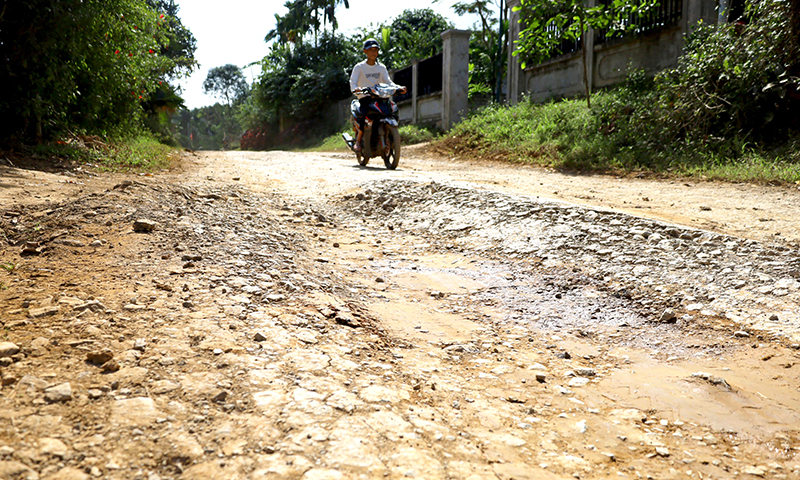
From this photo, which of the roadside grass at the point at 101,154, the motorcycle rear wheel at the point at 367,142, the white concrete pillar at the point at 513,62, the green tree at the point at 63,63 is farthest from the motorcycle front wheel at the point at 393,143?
the white concrete pillar at the point at 513,62

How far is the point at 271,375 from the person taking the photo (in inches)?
73.5

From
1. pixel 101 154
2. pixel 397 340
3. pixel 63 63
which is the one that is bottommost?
pixel 397 340

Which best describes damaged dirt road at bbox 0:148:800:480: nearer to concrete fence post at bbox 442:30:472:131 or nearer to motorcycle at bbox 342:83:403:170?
motorcycle at bbox 342:83:403:170

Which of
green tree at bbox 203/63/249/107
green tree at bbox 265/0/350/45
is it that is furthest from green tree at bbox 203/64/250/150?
green tree at bbox 265/0/350/45

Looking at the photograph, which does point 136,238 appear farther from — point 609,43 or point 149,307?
point 609,43

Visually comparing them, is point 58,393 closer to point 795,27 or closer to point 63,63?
point 63,63

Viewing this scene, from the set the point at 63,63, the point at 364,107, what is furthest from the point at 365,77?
the point at 63,63

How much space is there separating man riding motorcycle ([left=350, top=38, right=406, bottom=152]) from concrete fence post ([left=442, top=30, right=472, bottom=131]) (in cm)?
670

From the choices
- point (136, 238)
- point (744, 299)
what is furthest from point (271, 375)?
point (744, 299)

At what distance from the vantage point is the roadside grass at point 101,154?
21.2 ft

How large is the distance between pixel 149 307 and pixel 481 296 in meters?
1.74

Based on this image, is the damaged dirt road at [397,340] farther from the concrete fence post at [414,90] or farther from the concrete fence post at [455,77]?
the concrete fence post at [414,90]

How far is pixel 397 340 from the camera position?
97.7 inches

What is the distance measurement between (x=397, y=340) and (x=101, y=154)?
610 centimetres
